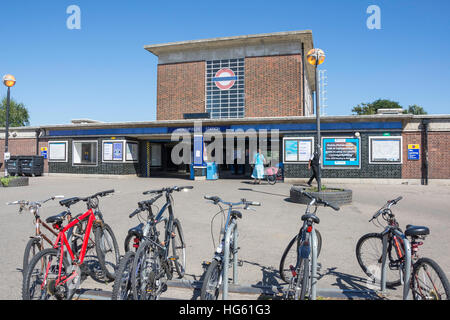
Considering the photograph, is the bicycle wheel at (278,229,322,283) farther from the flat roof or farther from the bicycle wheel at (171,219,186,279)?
the flat roof

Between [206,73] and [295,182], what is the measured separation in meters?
11.9

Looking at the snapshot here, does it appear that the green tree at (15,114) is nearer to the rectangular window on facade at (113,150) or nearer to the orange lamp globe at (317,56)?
the rectangular window on facade at (113,150)

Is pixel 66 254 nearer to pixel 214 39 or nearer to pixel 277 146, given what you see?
pixel 277 146

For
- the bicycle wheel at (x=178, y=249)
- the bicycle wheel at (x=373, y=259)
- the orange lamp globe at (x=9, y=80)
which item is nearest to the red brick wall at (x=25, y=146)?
the orange lamp globe at (x=9, y=80)

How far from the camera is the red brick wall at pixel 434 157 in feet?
49.4

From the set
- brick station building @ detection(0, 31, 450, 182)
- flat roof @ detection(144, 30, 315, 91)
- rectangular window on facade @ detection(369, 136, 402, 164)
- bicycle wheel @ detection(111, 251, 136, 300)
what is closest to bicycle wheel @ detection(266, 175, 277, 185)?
brick station building @ detection(0, 31, 450, 182)

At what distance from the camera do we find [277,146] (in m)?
21.0

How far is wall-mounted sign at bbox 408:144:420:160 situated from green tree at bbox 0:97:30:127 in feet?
218

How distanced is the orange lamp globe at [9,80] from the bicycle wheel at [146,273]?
14410mm

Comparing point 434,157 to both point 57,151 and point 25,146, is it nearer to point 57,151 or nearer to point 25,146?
point 57,151

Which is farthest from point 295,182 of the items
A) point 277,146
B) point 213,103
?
point 213,103

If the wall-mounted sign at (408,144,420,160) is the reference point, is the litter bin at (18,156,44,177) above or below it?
below

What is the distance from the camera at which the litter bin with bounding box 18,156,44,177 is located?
66.8ft

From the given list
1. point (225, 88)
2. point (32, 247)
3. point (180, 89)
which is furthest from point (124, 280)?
point (180, 89)
